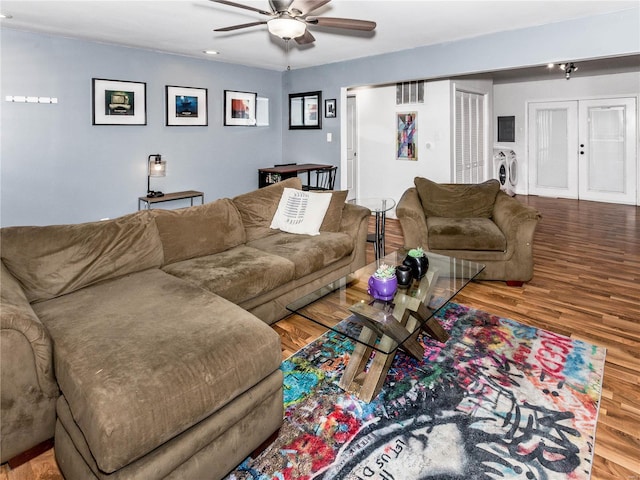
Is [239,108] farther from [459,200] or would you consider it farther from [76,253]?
[76,253]

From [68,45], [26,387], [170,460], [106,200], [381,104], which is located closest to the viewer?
[170,460]

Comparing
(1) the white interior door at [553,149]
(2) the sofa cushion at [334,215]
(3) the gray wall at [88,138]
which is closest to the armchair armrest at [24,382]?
(2) the sofa cushion at [334,215]

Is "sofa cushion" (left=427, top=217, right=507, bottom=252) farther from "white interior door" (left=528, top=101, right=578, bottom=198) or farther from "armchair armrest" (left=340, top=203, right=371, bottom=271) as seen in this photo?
"white interior door" (left=528, top=101, right=578, bottom=198)

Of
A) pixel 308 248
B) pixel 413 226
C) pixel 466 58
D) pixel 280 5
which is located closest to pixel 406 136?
pixel 466 58

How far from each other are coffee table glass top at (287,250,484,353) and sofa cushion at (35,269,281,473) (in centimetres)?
44

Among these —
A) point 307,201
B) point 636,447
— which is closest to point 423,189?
point 307,201

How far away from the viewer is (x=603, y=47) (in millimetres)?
3822

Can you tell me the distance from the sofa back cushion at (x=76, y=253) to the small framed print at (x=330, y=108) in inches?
158

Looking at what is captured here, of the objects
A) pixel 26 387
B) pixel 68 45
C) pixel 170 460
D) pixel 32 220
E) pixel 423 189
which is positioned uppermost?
pixel 68 45

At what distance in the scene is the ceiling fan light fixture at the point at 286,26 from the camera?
8.93 ft

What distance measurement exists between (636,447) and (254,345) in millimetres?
1737

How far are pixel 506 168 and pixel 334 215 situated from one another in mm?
6495

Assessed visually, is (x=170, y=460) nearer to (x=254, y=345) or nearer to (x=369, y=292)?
(x=254, y=345)

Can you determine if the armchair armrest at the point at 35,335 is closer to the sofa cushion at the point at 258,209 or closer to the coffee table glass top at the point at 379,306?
the coffee table glass top at the point at 379,306
